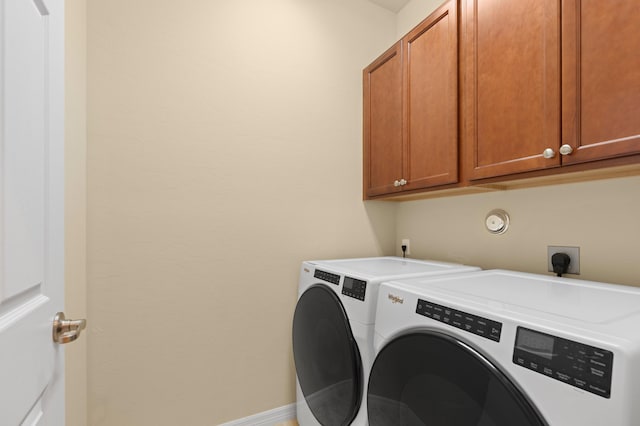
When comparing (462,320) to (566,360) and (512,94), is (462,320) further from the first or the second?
(512,94)

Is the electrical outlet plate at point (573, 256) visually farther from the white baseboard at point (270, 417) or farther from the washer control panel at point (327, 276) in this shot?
the white baseboard at point (270, 417)

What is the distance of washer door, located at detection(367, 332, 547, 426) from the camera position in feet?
2.06

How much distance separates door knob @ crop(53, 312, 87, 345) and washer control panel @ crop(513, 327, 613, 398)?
996 millimetres

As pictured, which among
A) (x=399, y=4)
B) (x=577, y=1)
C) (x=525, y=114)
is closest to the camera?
(x=577, y=1)

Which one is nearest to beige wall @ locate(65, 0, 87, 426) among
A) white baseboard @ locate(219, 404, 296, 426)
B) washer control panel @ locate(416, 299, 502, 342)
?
white baseboard @ locate(219, 404, 296, 426)

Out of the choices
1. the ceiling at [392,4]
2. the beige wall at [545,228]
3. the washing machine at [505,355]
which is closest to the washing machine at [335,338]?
the washing machine at [505,355]

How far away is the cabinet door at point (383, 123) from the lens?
5.67 feet

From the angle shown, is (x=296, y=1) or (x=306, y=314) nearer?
(x=306, y=314)

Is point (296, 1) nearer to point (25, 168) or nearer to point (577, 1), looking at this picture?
point (577, 1)

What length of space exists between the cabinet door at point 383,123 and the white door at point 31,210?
4.83 feet

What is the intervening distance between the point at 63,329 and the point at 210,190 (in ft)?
3.28

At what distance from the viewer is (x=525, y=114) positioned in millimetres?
1108

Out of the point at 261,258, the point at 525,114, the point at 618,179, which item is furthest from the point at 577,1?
the point at 261,258

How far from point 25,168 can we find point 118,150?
978 mm
